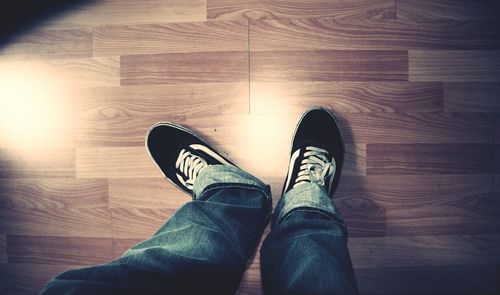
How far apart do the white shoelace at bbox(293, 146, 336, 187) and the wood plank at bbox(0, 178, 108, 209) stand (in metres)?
0.65

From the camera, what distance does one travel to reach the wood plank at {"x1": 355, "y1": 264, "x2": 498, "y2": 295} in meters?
0.99

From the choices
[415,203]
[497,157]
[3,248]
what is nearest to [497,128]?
[497,157]

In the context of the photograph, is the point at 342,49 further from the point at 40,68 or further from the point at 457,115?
the point at 40,68

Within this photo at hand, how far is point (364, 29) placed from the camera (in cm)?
96

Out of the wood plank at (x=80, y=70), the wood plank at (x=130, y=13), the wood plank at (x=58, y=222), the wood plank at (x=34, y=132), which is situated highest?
the wood plank at (x=130, y=13)

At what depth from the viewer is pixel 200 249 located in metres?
0.64

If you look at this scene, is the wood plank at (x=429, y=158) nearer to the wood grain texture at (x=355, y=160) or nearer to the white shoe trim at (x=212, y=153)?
the wood grain texture at (x=355, y=160)

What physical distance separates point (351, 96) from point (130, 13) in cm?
77

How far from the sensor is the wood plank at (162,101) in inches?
38.1

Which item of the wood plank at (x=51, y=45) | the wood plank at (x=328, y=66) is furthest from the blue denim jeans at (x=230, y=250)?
the wood plank at (x=51, y=45)

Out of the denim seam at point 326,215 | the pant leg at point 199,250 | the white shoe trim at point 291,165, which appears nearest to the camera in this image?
the pant leg at point 199,250

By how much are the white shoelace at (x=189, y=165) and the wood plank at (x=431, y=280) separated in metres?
0.62

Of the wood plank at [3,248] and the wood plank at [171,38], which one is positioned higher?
the wood plank at [171,38]

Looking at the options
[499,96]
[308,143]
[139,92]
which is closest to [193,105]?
[139,92]
